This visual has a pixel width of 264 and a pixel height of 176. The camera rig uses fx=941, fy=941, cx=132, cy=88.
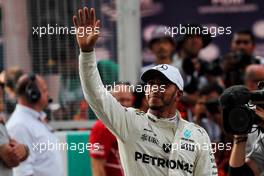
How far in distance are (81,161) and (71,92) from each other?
696 millimetres

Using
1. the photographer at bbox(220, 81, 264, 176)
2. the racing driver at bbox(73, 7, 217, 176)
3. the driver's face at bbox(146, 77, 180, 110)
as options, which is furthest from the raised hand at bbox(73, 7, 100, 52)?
the photographer at bbox(220, 81, 264, 176)

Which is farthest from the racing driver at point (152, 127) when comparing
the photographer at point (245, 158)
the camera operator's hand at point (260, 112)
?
the camera operator's hand at point (260, 112)

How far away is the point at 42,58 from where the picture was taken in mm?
9305

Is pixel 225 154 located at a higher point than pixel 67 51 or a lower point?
lower

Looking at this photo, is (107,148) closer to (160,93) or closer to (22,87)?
(22,87)

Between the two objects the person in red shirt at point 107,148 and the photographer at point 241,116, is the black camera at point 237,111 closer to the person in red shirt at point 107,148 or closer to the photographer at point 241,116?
the photographer at point 241,116

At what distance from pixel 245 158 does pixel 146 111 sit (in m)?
2.11

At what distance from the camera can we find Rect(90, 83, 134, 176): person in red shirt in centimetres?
781

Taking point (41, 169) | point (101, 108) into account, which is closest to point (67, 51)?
point (41, 169)

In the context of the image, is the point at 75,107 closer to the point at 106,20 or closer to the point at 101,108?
the point at 106,20

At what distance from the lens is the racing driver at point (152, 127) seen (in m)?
5.64

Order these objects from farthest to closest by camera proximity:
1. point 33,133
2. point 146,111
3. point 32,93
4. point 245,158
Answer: point 146,111
point 32,93
point 33,133
point 245,158

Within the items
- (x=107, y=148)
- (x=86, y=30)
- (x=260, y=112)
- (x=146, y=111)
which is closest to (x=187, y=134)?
(x=260, y=112)

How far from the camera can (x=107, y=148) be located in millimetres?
7812
